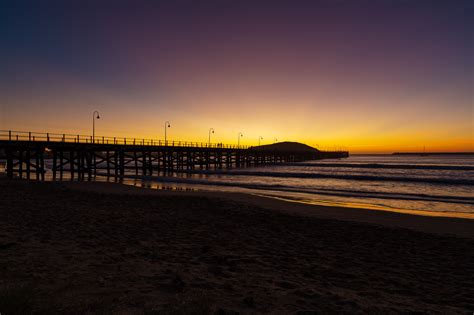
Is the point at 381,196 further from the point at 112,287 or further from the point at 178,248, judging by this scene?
the point at 112,287

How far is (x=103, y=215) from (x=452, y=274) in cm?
951

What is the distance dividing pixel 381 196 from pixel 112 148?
3120 cm

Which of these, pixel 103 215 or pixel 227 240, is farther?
pixel 103 215

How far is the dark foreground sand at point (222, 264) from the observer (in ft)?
13.0

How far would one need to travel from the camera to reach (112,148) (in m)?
37.9

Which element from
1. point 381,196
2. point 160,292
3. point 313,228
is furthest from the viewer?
point 381,196

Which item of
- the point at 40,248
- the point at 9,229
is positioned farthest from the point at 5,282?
the point at 9,229

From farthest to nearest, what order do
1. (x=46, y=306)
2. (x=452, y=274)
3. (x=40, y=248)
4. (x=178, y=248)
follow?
(x=178, y=248), (x=40, y=248), (x=452, y=274), (x=46, y=306)

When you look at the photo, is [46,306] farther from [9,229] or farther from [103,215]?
[103,215]

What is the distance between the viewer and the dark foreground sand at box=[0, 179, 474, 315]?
3.97m

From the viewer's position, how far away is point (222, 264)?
224 inches

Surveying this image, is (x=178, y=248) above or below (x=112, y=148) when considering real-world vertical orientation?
below

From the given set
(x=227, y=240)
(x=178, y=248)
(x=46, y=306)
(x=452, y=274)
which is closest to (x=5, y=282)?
(x=46, y=306)

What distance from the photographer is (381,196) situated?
20328 mm
